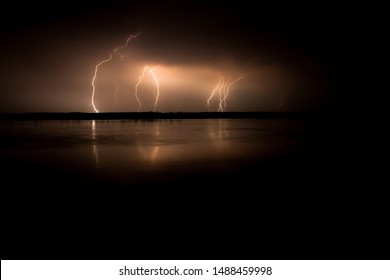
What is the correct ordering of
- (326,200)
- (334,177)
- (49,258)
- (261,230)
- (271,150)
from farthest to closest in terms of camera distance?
(271,150)
(334,177)
(326,200)
(261,230)
(49,258)

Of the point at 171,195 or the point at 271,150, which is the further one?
the point at 271,150

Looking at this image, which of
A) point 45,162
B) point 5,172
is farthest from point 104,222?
point 45,162

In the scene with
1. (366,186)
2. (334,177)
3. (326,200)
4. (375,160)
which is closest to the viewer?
(326,200)

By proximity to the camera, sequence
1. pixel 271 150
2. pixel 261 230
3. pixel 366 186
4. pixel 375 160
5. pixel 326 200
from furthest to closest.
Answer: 1. pixel 271 150
2. pixel 375 160
3. pixel 366 186
4. pixel 326 200
5. pixel 261 230

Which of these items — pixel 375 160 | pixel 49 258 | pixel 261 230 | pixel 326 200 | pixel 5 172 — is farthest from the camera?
pixel 375 160

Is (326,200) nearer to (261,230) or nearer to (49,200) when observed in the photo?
(261,230)

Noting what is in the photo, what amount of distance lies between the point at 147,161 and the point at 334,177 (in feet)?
11.5

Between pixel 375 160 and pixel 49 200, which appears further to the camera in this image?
pixel 375 160

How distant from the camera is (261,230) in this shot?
3.39 m

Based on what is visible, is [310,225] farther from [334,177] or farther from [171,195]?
[334,177]

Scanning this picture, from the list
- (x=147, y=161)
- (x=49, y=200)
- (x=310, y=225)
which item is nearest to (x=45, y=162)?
(x=147, y=161)

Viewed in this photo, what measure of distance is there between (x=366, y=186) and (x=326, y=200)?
1.07m

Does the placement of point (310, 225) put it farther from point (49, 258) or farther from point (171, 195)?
point (49, 258)

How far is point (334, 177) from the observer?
19.3 feet
